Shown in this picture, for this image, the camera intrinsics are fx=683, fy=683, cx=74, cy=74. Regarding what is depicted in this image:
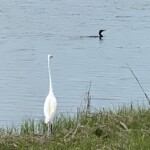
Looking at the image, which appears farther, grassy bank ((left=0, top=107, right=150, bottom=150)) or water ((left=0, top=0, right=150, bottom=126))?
water ((left=0, top=0, right=150, bottom=126))

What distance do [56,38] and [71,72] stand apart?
8.91m

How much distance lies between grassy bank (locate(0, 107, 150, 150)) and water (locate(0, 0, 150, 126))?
5896mm

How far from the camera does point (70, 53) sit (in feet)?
88.7

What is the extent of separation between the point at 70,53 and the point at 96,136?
19.3 metres

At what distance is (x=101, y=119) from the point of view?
8586mm

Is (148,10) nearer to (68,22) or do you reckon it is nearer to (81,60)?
(68,22)

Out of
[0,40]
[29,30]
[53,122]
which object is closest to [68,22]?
[29,30]

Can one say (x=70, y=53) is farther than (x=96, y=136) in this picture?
Yes

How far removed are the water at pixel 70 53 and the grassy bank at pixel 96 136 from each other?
232 inches

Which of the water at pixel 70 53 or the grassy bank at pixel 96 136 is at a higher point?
the water at pixel 70 53

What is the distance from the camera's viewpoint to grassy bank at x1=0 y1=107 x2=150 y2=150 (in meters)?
7.42

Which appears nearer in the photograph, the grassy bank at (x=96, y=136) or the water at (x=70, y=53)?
the grassy bank at (x=96, y=136)

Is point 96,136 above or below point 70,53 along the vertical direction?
below

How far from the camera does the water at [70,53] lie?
57.8 ft
